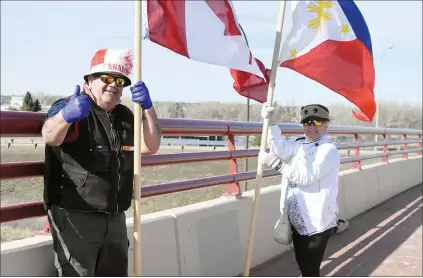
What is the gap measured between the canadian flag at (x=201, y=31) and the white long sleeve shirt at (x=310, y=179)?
2.44ft

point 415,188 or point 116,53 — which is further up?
point 116,53

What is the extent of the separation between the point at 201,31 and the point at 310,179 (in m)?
1.53

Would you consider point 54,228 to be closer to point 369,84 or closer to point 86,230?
point 86,230

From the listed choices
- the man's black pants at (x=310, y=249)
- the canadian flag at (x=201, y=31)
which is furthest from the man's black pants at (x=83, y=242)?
the man's black pants at (x=310, y=249)

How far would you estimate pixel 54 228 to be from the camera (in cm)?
330

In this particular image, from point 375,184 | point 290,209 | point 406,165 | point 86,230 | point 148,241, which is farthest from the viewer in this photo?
Answer: point 406,165

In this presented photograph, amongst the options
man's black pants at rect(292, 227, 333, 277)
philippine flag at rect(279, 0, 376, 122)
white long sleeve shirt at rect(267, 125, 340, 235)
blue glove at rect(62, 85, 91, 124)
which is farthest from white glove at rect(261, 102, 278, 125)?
blue glove at rect(62, 85, 91, 124)

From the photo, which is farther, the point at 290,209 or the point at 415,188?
the point at 415,188

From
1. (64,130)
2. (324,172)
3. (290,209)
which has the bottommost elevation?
(290,209)

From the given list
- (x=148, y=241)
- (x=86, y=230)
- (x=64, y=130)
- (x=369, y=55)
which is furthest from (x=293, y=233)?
(x=64, y=130)

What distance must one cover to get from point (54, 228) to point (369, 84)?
340cm

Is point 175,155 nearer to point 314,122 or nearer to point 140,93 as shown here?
point 314,122

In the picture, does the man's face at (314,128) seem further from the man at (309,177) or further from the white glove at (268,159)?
the white glove at (268,159)

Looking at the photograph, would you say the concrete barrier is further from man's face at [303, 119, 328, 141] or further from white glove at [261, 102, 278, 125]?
man's face at [303, 119, 328, 141]
